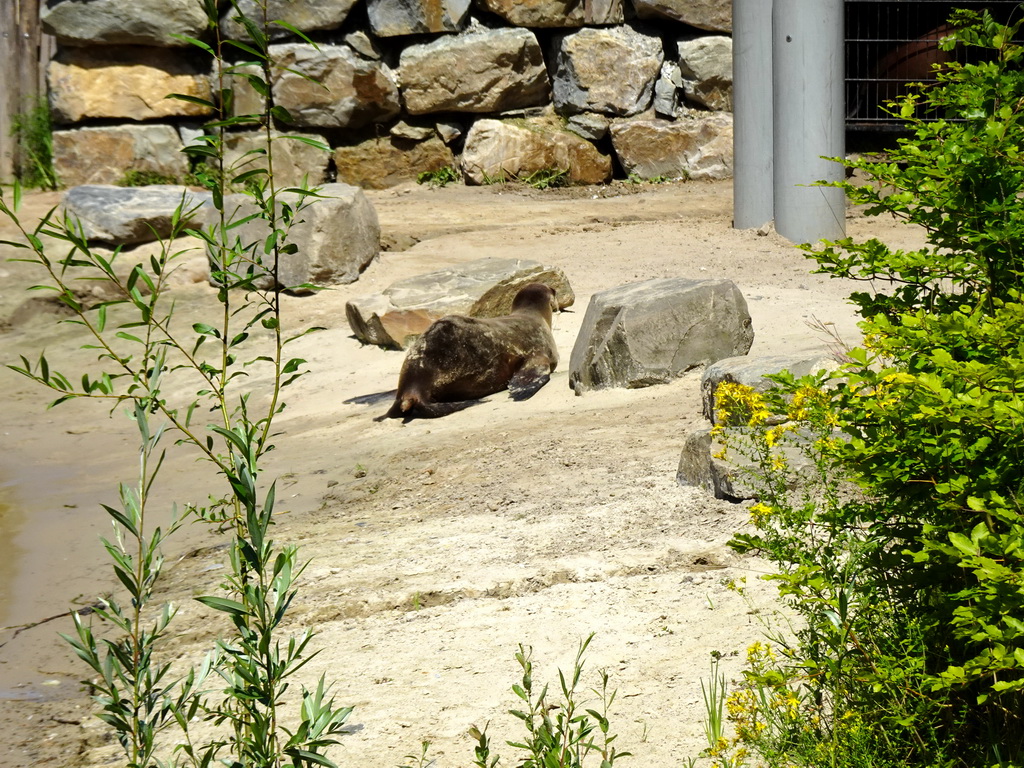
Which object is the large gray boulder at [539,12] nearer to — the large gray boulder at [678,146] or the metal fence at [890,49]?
the large gray boulder at [678,146]

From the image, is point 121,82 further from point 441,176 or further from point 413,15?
point 441,176

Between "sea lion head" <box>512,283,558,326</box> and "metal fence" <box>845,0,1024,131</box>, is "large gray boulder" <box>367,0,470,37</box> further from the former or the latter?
"sea lion head" <box>512,283,558,326</box>

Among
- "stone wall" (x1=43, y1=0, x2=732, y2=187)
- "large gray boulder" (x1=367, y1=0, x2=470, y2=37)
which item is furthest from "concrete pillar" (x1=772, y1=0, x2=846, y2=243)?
"large gray boulder" (x1=367, y1=0, x2=470, y2=37)

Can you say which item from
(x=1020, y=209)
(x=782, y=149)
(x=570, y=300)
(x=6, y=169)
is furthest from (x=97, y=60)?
(x=1020, y=209)

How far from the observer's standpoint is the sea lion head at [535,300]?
288 inches

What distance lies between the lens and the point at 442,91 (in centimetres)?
1255

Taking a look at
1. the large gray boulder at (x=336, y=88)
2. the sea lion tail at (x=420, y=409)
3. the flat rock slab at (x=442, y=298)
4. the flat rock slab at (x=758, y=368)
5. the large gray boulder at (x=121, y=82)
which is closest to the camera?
the flat rock slab at (x=758, y=368)

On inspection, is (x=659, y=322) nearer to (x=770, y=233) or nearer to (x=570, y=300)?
(x=570, y=300)

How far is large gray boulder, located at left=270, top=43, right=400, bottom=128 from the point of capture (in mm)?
12148

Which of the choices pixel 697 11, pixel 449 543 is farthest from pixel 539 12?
pixel 449 543

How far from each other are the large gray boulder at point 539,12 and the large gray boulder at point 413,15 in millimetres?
397

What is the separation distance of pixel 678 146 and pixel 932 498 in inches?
436

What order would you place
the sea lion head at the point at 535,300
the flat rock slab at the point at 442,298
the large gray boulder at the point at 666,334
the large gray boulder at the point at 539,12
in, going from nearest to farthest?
1. the large gray boulder at the point at 666,334
2. the sea lion head at the point at 535,300
3. the flat rock slab at the point at 442,298
4. the large gray boulder at the point at 539,12

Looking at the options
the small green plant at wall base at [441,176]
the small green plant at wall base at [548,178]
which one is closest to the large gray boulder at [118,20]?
the small green plant at wall base at [441,176]
